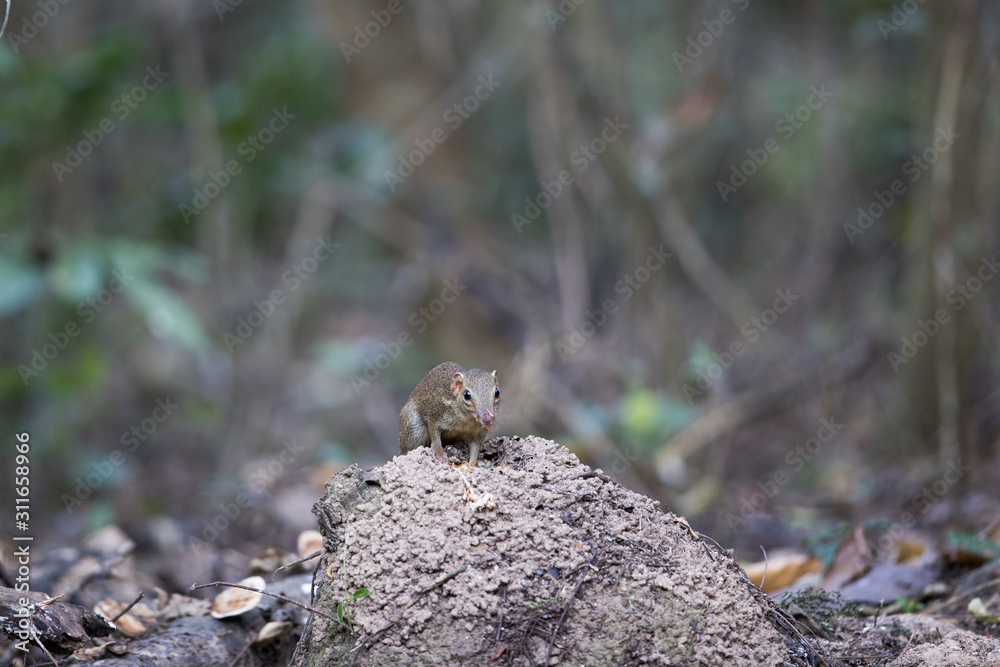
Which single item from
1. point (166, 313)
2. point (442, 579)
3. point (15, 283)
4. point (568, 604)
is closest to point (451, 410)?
point (442, 579)

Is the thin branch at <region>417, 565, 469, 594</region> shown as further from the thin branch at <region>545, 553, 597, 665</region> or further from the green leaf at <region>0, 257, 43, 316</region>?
the green leaf at <region>0, 257, 43, 316</region>

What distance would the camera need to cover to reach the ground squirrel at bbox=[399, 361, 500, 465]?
400 cm

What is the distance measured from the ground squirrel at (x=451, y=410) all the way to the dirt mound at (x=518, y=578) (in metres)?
0.39

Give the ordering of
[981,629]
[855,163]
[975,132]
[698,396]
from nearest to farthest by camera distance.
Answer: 1. [981,629]
2. [975,132]
3. [698,396]
4. [855,163]

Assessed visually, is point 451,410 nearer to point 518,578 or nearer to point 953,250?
point 518,578

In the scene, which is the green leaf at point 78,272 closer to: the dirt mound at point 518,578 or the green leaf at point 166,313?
the green leaf at point 166,313

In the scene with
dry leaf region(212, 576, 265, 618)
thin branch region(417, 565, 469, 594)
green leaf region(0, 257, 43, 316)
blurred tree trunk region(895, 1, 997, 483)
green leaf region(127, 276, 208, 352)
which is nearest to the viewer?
thin branch region(417, 565, 469, 594)

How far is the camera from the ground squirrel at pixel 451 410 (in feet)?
13.1

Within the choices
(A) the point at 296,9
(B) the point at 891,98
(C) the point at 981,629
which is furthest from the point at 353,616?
(A) the point at 296,9

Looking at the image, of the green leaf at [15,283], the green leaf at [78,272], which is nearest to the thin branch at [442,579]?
the green leaf at [78,272]

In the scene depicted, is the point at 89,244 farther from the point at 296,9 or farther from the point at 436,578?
the point at 296,9

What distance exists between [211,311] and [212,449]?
5.77 feet

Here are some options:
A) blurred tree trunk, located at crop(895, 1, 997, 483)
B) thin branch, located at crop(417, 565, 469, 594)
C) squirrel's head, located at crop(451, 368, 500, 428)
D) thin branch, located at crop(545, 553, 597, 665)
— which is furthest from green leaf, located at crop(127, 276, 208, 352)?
blurred tree trunk, located at crop(895, 1, 997, 483)

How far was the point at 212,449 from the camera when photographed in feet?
38.2
